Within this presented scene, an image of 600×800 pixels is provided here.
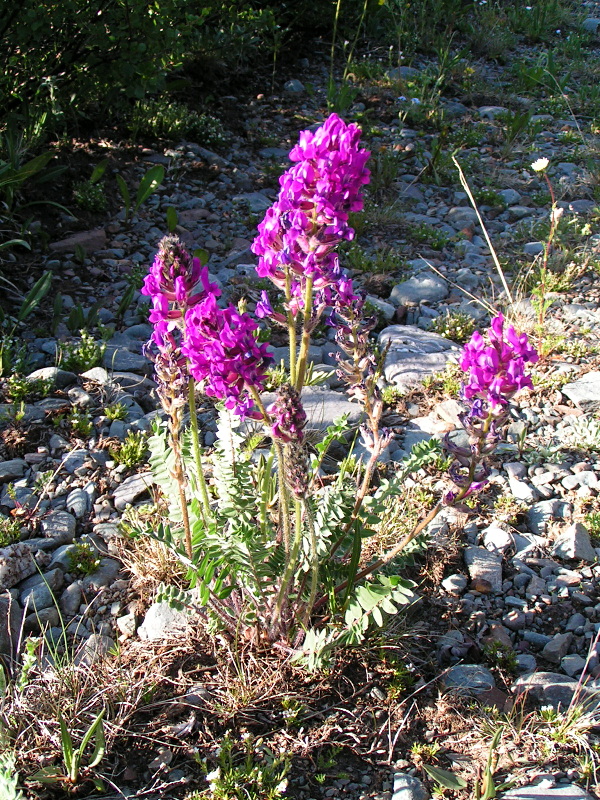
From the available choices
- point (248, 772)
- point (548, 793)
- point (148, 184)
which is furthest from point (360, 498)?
point (148, 184)

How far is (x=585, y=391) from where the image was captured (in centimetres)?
420

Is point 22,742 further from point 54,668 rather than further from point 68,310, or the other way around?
point 68,310

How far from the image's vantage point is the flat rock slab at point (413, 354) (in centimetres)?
441

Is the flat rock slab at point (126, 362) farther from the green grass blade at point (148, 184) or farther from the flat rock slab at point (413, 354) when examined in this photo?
the green grass blade at point (148, 184)

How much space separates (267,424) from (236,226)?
4185 mm

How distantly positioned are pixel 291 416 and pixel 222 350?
0.28m

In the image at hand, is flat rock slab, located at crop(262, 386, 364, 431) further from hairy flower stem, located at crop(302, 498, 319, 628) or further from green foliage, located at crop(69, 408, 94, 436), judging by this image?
hairy flower stem, located at crop(302, 498, 319, 628)

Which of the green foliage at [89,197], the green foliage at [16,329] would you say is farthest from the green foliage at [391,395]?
the green foliage at [89,197]

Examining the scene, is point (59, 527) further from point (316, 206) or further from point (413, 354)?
point (413, 354)

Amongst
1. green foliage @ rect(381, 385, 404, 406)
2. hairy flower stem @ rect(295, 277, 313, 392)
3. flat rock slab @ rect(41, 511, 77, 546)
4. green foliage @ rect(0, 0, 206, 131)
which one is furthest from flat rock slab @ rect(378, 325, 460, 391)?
green foliage @ rect(0, 0, 206, 131)

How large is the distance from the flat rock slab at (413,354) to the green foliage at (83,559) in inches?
80.4

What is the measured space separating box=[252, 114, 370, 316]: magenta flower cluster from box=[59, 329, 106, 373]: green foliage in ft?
7.88

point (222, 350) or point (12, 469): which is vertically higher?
point (222, 350)

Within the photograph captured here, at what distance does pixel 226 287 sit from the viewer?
514 cm
